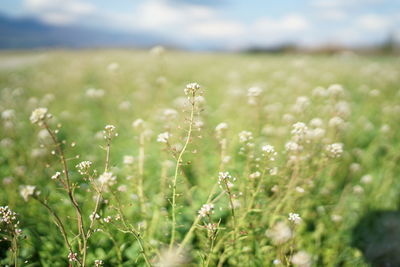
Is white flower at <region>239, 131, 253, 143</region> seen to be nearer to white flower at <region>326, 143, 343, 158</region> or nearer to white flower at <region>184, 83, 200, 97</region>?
white flower at <region>326, 143, 343, 158</region>

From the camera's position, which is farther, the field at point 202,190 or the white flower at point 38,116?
the field at point 202,190

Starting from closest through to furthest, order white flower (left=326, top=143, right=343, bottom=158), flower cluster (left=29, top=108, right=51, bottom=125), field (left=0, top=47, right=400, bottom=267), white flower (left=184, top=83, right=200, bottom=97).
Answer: flower cluster (left=29, top=108, right=51, bottom=125)
white flower (left=184, top=83, right=200, bottom=97)
field (left=0, top=47, right=400, bottom=267)
white flower (left=326, top=143, right=343, bottom=158)

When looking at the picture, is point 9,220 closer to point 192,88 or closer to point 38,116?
point 38,116

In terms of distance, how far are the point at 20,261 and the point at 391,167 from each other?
4.86 m

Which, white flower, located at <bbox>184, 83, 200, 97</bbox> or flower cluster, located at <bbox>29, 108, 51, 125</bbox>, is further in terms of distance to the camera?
white flower, located at <bbox>184, 83, 200, 97</bbox>

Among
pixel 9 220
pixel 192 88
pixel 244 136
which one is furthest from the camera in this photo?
pixel 244 136

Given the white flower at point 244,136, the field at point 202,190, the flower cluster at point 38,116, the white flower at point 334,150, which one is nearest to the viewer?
the flower cluster at point 38,116

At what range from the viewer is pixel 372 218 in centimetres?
338

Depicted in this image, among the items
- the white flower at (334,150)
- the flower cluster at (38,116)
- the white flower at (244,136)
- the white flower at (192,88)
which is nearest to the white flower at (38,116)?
the flower cluster at (38,116)

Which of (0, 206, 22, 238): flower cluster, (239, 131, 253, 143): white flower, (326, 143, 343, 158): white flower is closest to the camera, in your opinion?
(0, 206, 22, 238): flower cluster

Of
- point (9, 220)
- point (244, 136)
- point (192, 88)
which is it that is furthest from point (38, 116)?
point (244, 136)

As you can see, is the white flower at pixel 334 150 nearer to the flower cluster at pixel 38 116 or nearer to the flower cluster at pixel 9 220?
the flower cluster at pixel 38 116

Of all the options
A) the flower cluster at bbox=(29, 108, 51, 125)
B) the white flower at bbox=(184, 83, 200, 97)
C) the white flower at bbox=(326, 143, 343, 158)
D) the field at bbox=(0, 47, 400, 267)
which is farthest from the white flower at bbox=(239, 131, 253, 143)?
the flower cluster at bbox=(29, 108, 51, 125)

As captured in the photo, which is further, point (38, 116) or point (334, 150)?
point (334, 150)
